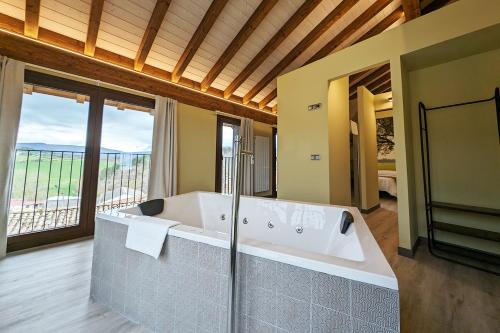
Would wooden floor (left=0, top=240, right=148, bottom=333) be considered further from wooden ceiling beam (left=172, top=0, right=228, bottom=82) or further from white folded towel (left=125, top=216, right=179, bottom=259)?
wooden ceiling beam (left=172, top=0, right=228, bottom=82)

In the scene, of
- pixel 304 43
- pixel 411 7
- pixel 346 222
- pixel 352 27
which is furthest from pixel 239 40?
pixel 346 222

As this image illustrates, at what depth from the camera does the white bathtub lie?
2.56 ft

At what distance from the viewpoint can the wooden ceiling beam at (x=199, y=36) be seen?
8.52 ft

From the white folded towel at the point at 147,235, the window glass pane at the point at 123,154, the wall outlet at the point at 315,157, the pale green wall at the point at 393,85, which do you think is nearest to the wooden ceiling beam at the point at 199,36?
the window glass pane at the point at 123,154

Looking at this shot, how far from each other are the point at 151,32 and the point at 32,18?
1188mm

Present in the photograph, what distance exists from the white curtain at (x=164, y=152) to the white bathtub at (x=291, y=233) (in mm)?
1110

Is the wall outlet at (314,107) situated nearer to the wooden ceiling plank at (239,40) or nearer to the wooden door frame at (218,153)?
the wooden ceiling plank at (239,40)

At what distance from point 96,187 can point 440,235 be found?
4.56 m

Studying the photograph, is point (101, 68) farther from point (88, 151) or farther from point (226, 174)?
point (226, 174)

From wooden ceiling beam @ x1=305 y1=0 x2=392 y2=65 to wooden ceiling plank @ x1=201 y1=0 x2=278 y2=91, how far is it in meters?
1.45

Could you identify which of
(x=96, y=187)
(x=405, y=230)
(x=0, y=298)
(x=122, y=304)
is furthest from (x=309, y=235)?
(x=96, y=187)

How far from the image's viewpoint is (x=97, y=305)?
1416mm

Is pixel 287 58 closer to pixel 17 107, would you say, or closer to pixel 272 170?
pixel 272 170

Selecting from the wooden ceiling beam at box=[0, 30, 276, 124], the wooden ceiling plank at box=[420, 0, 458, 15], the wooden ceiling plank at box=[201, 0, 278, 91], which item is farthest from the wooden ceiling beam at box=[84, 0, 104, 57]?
the wooden ceiling plank at box=[420, 0, 458, 15]
